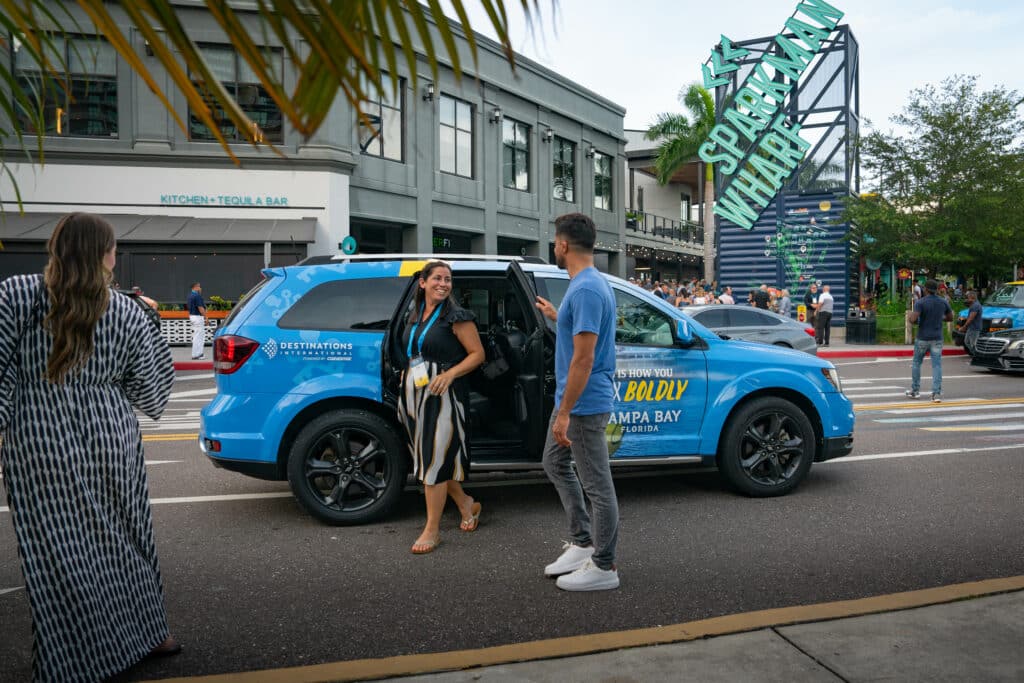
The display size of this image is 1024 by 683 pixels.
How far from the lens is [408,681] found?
3238 mm

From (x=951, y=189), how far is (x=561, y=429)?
25193 millimetres

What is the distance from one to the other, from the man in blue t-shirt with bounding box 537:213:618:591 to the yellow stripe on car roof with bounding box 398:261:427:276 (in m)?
1.94

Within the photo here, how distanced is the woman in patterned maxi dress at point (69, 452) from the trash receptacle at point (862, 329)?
24302 mm

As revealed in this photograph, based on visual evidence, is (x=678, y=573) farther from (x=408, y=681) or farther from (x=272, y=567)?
(x=272, y=567)

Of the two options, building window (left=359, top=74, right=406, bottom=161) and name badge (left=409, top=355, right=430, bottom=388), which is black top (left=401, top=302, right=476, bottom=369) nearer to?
name badge (left=409, top=355, right=430, bottom=388)

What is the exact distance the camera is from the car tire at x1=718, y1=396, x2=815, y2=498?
6410mm

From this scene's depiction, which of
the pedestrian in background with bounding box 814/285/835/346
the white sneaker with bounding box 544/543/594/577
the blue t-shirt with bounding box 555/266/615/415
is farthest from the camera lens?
the pedestrian in background with bounding box 814/285/835/346

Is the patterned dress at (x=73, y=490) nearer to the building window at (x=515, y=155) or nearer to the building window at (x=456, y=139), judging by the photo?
the building window at (x=456, y=139)

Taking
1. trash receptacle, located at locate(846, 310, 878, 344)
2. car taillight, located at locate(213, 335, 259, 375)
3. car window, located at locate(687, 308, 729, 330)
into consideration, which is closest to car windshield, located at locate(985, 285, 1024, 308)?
trash receptacle, located at locate(846, 310, 878, 344)

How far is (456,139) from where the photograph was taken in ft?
97.9

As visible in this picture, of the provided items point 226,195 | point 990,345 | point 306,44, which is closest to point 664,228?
point 226,195

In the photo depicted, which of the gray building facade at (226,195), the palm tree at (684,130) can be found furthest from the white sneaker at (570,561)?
the palm tree at (684,130)

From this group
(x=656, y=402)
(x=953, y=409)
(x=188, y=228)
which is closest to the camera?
(x=656, y=402)

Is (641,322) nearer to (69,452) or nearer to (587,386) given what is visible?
(587,386)
